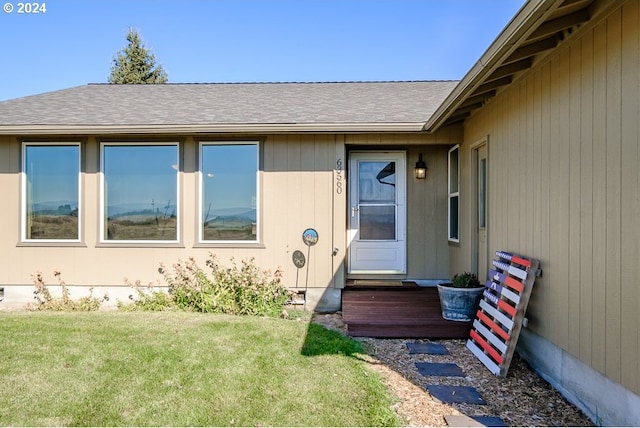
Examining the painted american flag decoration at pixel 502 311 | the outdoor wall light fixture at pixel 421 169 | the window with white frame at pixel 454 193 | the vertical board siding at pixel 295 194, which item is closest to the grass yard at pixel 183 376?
the painted american flag decoration at pixel 502 311

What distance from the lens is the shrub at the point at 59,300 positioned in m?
5.57

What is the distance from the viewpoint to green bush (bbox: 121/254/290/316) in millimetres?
5336

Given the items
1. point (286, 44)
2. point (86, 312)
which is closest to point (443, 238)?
point (86, 312)

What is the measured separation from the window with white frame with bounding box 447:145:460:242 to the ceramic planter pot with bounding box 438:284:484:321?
1.53m

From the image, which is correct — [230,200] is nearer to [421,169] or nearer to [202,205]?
[202,205]

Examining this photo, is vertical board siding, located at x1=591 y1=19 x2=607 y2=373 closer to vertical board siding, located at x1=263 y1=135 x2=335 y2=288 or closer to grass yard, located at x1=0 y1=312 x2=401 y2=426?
grass yard, located at x1=0 y1=312 x2=401 y2=426

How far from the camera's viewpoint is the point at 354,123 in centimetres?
548

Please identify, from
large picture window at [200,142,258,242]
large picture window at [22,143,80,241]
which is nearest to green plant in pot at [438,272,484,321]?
large picture window at [200,142,258,242]

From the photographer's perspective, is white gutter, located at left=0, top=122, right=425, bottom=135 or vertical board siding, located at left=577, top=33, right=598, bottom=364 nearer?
vertical board siding, located at left=577, top=33, right=598, bottom=364

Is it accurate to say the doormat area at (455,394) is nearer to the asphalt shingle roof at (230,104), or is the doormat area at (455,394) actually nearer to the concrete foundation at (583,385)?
the concrete foundation at (583,385)

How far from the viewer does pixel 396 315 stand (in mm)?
4754

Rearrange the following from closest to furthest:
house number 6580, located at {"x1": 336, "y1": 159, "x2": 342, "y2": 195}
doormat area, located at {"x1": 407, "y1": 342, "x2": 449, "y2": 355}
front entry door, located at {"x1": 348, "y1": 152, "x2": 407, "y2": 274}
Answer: doormat area, located at {"x1": 407, "y1": 342, "x2": 449, "y2": 355}, house number 6580, located at {"x1": 336, "y1": 159, "x2": 342, "y2": 195}, front entry door, located at {"x1": 348, "y1": 152, "x2": 407, "y2": 274}

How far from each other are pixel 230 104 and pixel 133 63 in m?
20.3

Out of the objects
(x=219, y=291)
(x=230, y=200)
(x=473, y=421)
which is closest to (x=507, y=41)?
(x=473, y=421)
